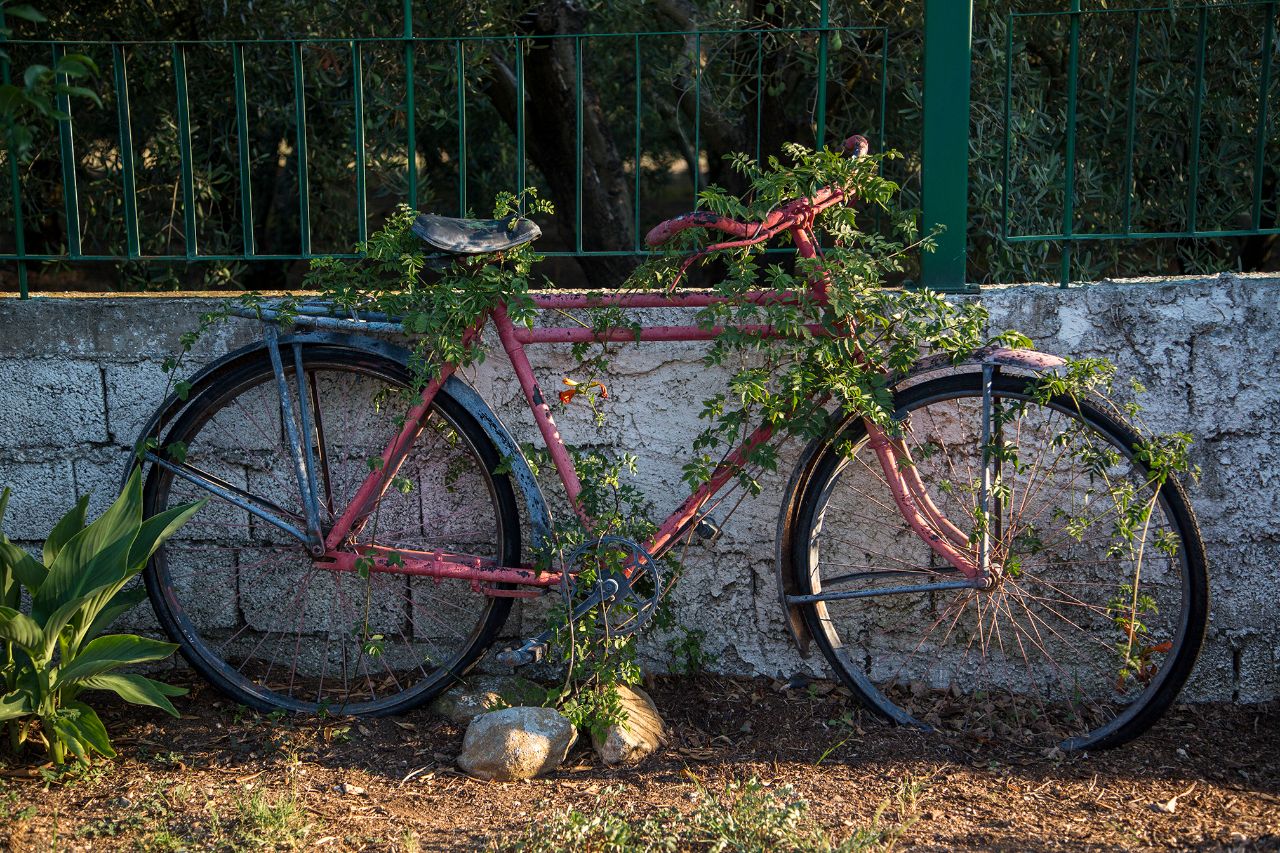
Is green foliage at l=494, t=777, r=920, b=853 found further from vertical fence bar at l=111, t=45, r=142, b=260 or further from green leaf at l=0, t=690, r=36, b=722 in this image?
vertical fence bar at l=111, t=45, r=142, b=260

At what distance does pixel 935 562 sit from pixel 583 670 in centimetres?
112

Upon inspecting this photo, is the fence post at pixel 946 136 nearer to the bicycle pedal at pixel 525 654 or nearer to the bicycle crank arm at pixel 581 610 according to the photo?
the bicycle crank arm at pixel 581 610

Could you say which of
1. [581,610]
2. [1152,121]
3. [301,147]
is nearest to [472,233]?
[301,147]

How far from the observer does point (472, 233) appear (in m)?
3.17

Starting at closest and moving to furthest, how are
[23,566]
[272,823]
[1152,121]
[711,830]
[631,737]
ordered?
[711,830] → [272,823] → [23,566] → [631,737] → [1152,121]

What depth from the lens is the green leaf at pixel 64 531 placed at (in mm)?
3115

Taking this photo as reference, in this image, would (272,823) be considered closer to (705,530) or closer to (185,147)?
(705,530)

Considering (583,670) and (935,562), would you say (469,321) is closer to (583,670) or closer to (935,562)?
(583,670)

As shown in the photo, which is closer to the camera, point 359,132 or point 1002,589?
point 1002,589

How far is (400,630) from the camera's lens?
12.0ft

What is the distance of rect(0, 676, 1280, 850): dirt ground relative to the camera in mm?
2766

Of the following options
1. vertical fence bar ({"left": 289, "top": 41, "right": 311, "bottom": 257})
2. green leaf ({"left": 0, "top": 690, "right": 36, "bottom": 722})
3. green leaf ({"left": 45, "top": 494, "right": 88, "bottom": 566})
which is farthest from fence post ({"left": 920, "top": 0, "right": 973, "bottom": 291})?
green leaf ({"left": 0, "top": 690, "right": 36, "bottom": 722})

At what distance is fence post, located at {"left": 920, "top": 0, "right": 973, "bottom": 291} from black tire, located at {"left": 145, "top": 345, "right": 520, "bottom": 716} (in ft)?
5.00

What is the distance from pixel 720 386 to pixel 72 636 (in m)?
1.88
